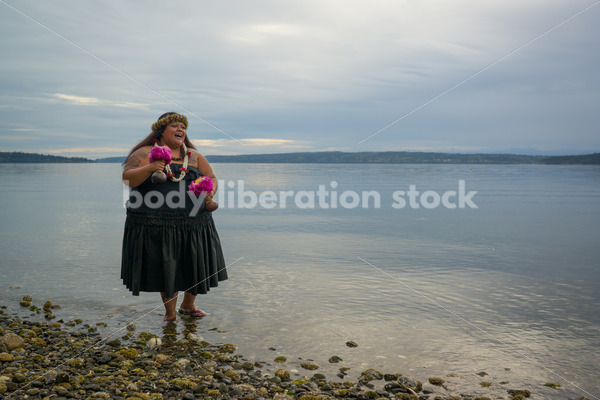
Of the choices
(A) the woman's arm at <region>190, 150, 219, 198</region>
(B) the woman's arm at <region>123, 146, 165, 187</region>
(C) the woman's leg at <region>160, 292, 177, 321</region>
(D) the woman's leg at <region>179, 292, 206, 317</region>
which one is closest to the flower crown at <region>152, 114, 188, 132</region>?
(B) the woman's arm at <region>123, 146, 165, 187</region>

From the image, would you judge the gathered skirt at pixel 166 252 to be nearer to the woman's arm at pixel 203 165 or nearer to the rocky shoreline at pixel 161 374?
the woman's arm at pixel 203 165

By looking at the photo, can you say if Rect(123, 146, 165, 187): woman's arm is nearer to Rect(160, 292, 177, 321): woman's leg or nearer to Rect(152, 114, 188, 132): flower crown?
Rect(152, 114, 188, 132): flower crown

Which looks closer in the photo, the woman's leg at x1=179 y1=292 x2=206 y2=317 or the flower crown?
the flower crown

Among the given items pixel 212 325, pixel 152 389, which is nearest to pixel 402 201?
pixel 212 325

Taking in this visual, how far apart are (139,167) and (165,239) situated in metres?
0.96

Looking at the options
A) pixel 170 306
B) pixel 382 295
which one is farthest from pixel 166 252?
pixel 382 295

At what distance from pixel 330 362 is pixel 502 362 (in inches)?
76.6

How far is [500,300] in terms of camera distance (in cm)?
871

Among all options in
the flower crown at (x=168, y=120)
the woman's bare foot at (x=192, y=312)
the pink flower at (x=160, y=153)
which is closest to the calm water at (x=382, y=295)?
the woman's bare foot at (x=192, y=312)

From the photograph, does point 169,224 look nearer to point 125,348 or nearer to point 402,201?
point 125,348

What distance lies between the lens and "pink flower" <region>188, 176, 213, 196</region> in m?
6.72

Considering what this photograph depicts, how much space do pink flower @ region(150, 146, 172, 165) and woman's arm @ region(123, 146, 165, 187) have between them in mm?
60

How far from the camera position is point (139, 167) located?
6559mm

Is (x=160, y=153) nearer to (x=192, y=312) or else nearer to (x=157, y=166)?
(x=157, y=166)
